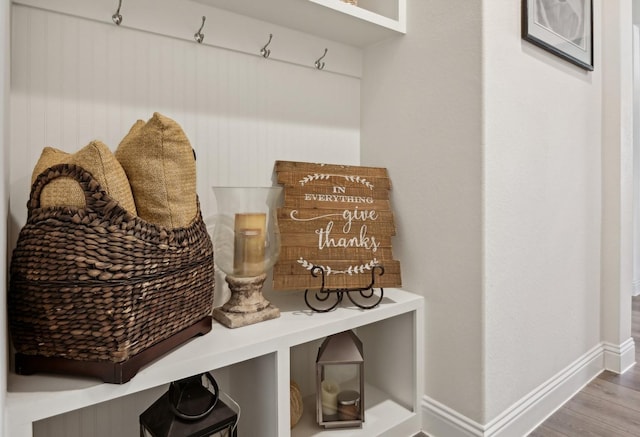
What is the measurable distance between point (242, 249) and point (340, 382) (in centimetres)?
55

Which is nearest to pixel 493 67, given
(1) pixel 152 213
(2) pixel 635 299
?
(1) pixel 152 213

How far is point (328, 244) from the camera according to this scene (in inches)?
50.2

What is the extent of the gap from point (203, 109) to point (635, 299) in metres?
3.71

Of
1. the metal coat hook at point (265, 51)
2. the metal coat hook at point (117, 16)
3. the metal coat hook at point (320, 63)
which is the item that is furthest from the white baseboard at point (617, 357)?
the metal coat hook at point (117, 16)

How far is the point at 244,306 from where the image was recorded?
1.10 metres

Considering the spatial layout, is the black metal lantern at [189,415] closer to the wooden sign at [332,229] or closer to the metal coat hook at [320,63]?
the wooden sign at [332,229]

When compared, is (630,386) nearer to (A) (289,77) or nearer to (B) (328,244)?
(B) (328,244)

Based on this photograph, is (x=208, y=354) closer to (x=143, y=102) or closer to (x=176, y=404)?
(x=176, y=404)

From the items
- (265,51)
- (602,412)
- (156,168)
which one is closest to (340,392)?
(156,168)

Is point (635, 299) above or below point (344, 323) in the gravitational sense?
below

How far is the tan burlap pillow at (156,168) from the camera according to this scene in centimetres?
85

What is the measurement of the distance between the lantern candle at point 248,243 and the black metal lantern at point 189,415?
11.9 inches

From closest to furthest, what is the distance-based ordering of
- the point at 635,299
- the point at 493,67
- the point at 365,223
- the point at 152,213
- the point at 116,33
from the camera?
the point at 152,213 < the point at 116,33 < the point at 493,67 < the point at 365,223 < the point at 635,299

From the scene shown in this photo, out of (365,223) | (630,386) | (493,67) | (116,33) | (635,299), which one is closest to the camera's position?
(116,33)
